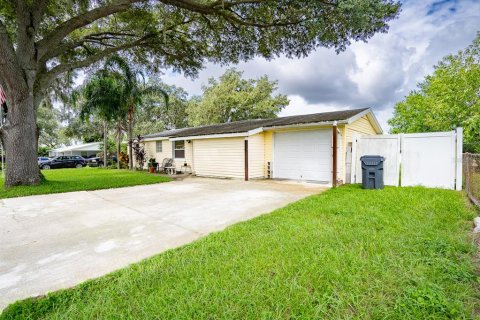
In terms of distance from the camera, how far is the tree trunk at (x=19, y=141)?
8.53 metres

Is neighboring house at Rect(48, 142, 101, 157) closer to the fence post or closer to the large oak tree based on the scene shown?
the large oak tree

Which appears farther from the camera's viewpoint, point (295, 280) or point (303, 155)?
point (303, 155)

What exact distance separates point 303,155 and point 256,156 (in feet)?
7.25

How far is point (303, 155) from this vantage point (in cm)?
1033

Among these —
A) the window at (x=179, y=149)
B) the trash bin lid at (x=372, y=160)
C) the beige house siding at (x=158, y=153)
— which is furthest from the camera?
the beige house siding at (x=158, y=153)

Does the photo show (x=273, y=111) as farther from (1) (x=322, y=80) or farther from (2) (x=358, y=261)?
(2) (x=358, y=261)

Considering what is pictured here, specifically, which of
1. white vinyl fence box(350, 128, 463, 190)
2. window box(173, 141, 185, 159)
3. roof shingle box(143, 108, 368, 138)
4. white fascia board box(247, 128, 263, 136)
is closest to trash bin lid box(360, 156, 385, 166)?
white vinyl fence box(350, 128, 463, 190)

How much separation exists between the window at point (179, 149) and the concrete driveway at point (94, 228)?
747 cm

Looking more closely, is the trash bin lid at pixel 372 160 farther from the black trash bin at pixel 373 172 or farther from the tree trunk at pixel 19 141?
the tree trunk at pixel 19 141

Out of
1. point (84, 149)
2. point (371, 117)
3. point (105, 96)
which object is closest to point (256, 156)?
point (371, 117)

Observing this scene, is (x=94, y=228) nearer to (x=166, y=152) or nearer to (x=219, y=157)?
(x=219, y=157)

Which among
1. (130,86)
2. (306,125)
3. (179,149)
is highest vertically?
(130,86)

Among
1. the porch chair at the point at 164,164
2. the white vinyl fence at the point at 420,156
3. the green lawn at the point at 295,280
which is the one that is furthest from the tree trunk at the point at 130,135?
the green lawn at the point at 295,280

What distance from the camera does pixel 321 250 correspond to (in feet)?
9.79
